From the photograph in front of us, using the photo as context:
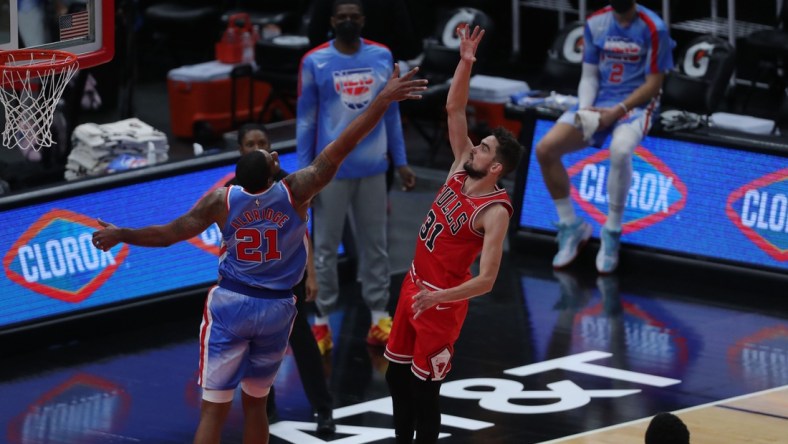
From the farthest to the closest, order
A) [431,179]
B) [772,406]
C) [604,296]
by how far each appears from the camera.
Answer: [431,179] < [604,296] < [772,406]

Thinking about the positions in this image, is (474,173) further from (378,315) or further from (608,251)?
(608,251)

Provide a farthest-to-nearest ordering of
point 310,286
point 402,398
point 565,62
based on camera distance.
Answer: point 565,62, point 310,286, point 402,398

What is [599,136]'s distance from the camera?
11.1 m

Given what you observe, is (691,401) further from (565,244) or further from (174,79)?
(174,79)

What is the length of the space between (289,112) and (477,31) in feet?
24.3

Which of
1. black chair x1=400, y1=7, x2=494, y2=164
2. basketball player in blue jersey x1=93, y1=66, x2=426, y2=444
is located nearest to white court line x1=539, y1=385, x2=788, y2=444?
basketball player in blue jersey x1=93, y1=66, x2=426, y2=444

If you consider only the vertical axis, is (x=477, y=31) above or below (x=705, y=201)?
above

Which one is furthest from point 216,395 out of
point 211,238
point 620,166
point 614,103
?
point 614,103

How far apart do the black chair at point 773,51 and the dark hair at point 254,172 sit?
8.28 metres

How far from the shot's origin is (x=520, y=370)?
9297 mm

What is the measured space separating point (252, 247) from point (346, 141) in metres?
0.67

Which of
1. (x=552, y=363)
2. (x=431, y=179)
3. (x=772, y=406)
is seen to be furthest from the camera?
(x=431, y=179)

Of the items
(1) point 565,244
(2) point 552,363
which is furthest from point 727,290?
(2) point 552,363

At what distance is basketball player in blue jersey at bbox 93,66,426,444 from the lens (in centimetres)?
696
